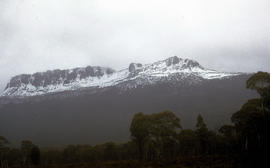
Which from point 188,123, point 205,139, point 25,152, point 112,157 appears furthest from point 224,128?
point 188,123

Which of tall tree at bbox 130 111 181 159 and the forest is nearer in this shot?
the forest

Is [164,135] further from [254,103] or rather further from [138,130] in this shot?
[254,103]

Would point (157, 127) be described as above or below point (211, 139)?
above

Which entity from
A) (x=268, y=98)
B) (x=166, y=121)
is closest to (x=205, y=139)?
(x=166, y=121)

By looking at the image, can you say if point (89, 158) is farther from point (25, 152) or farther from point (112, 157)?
point (25, 152)

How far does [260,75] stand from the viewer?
37812 mm

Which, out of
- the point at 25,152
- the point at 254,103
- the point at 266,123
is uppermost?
the point at 254,103

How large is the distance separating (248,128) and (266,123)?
16.2 ft

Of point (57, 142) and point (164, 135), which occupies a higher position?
point (164, 135)

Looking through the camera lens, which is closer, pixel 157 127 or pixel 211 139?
pixel 157 127

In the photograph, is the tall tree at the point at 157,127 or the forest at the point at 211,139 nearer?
the forest at the point at 211,139

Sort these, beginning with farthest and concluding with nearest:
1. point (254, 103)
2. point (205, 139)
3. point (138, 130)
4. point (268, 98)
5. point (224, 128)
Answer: point (224, 128), point (205, 139), point (138, 130), point (254, 103), point (268, 98)

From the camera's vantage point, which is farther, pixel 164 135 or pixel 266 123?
pixel 164 135

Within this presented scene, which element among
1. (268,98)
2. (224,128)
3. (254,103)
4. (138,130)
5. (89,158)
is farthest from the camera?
(89,158)
